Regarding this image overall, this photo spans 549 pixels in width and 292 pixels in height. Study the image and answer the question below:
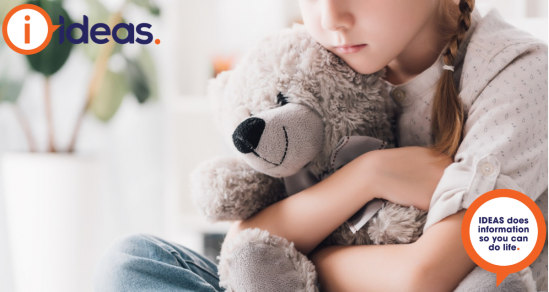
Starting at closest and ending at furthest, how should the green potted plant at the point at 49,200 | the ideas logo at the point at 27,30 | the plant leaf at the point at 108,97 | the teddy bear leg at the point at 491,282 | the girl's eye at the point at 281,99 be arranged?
the teddy bear leg at the point at 491,282 → the girl's eye at the point at 281,99 → the ideas logo at the point at 27,30 → the green potted plant at the point at 49,200 → the plant leaf at the point at 108,97

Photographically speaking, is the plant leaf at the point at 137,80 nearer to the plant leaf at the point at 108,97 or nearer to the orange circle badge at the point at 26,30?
the plant leaf at the point at 108,97

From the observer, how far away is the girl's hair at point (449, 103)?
1.95 feet

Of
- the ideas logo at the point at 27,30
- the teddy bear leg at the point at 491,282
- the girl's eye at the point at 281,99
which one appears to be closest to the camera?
the teddy bear leg at the point at 491,282

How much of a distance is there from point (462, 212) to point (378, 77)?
198 millimetres

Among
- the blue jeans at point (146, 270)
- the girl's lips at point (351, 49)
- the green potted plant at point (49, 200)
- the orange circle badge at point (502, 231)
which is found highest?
the girl's lips at point (351, 49)

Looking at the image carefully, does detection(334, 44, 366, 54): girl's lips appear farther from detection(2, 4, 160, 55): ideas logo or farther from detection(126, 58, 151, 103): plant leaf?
detection(126, 58, 151, 103): plant leaf

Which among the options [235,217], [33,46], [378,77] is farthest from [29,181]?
[378,77]

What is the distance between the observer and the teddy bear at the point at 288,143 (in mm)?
565

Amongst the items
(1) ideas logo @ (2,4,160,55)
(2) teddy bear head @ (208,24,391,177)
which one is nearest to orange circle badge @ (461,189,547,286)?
(2) teddy bear head @ (208,24,391,177)

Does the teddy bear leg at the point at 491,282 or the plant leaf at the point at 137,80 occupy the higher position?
the plant leaf at the point at 137,80

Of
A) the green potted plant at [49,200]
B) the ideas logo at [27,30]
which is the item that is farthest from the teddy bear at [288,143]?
the green potted plant at [49,200]

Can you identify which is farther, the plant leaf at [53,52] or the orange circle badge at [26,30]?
the plant leaf at [53,52]

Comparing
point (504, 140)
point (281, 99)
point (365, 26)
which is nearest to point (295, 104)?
point (281, 99)

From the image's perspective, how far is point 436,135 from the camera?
2.11ft
